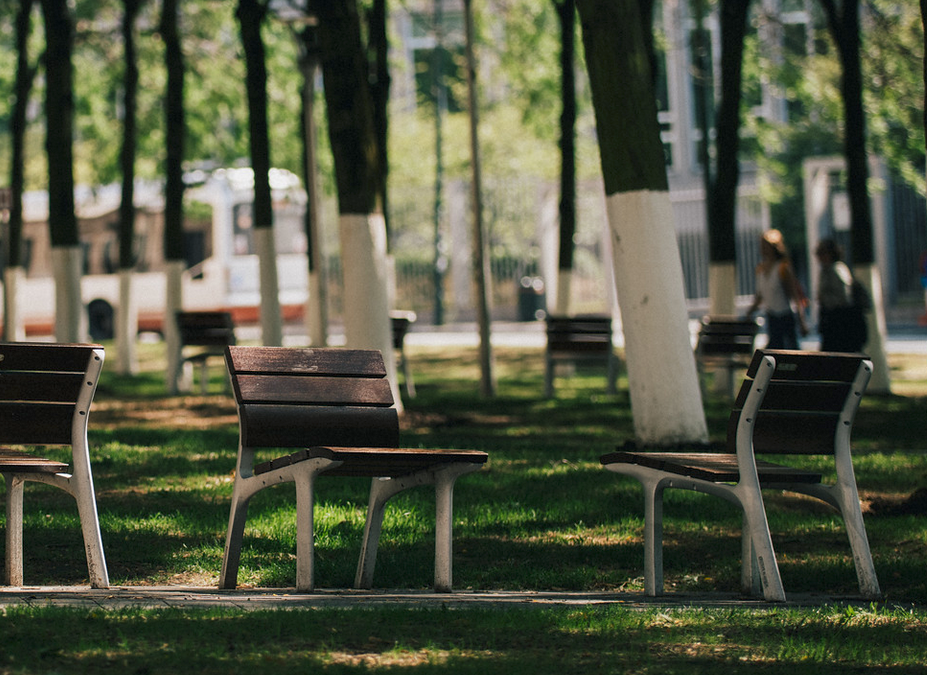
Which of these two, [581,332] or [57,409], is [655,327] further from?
[581,332]

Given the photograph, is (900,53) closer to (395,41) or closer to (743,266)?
(395,41)

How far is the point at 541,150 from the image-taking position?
41.0m

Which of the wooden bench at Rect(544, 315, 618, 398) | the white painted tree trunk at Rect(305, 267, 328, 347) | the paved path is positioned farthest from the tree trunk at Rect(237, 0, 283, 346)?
the paved path

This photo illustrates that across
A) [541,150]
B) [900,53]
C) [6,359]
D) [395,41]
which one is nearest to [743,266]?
[541,150]

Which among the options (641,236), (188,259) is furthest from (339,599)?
(188,259)

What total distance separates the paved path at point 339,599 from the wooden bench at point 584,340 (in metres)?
10.4

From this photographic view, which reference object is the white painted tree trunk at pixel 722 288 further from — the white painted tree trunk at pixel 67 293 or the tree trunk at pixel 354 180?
the white painted tree trunk at pixel 67 293

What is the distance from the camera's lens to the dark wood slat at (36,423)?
5.74 metres

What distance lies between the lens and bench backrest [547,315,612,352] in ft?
55.2

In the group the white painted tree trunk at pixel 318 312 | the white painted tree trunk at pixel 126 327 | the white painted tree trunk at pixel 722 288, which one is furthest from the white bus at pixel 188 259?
the white painted tree trunk at pixel 722 288

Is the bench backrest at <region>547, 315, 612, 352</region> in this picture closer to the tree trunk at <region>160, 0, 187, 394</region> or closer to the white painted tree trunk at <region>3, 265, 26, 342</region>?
the tree trunk at <region>160, 0, 187, 394</region>

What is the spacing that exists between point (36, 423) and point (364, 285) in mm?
6753

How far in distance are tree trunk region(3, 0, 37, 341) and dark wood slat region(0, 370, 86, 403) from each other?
1570 centimetres

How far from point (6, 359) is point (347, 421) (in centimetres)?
148
